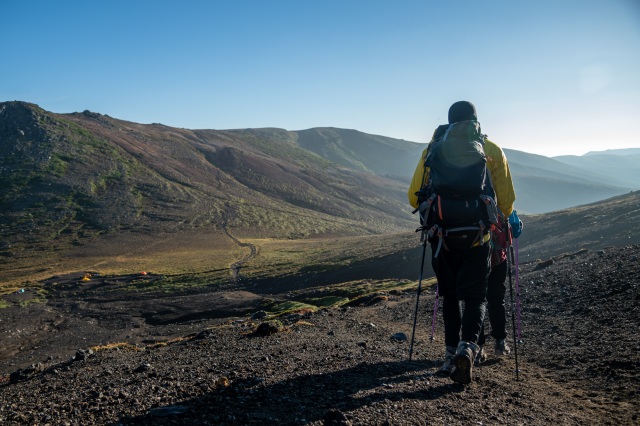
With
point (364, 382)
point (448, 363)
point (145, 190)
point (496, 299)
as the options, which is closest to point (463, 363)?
point (448, 363)

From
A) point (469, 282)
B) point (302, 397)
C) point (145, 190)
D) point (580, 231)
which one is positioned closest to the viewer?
point (302, 397)

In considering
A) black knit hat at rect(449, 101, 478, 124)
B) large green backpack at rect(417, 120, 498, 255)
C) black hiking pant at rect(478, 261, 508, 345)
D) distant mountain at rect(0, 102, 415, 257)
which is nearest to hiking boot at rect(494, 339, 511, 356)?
black hiking pant at rect(478, 261, 508, 345)

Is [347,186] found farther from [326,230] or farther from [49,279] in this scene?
[49,279]

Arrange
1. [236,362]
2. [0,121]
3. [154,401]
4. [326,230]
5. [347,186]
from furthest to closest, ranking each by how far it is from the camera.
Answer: [347,186] → [0,121] → [326,230] → [236,362] → [154,401]

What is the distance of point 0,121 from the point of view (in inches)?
4818

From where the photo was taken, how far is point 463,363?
197 inches

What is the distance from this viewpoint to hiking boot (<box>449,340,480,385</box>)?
5.00 meters

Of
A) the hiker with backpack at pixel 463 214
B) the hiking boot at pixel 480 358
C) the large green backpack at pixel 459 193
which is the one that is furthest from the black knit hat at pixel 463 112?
the hiking boot at pixel 480 358

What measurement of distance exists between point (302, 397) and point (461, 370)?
5.89ft

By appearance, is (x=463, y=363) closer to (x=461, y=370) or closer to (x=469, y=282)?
(x=461, y=370)

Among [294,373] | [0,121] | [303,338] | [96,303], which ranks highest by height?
[0,121]

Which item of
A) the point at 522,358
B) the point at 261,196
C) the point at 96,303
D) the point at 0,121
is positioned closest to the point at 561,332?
the point at 522,358

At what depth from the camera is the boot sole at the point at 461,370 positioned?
4996 mm

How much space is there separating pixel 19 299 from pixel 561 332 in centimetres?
4731
